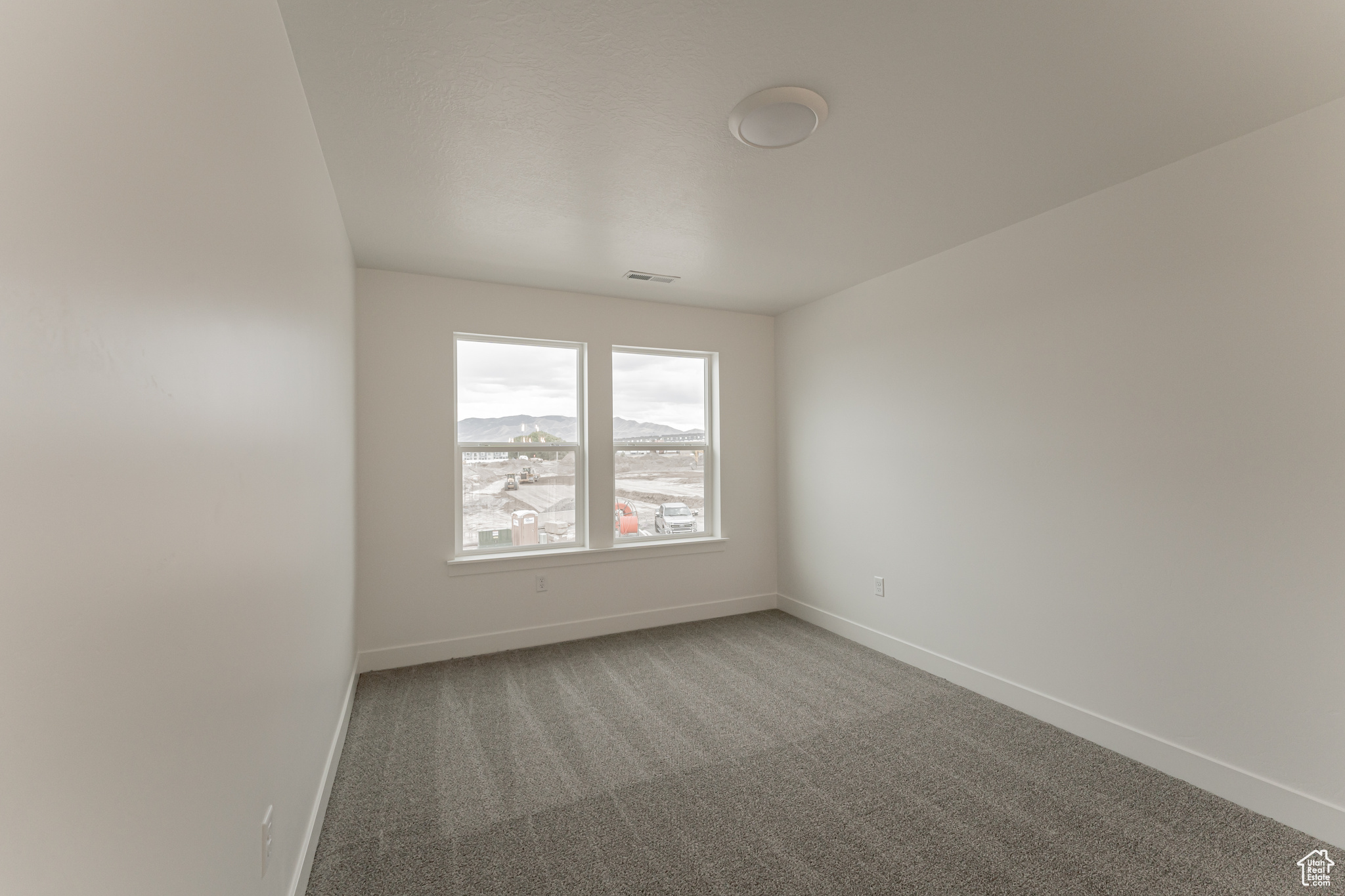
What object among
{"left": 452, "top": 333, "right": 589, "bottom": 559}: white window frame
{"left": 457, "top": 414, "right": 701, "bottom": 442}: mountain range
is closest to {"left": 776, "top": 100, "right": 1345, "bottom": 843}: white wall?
{"left": 457, "top": 414, "right": 701, "bottom": 442}: mountain range

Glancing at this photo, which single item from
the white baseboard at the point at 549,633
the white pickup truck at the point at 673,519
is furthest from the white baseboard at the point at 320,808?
the white pickup truck at the point at 673,519

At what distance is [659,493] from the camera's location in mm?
4590

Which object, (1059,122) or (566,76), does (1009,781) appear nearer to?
(1059,122)

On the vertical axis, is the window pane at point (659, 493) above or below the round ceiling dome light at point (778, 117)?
below

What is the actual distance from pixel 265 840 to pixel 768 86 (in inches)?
96.7

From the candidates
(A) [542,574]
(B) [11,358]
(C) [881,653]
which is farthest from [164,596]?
(C) [881,653]

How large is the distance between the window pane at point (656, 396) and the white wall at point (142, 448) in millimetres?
2909

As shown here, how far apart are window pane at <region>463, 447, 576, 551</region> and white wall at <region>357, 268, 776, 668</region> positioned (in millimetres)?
174

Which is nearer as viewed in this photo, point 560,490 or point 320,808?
point 320,808

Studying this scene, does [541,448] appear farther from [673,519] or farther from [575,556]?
[673,519]

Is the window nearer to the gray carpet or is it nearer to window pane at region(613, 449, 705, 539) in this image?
window pane at region(613, 449, 705, 539)

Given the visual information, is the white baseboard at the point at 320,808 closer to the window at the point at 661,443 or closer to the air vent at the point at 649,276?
the window at the point at 661,443

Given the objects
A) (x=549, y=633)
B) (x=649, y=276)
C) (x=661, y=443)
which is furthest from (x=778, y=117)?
(x=549, y=633)

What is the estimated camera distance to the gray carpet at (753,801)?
6.11 ft
